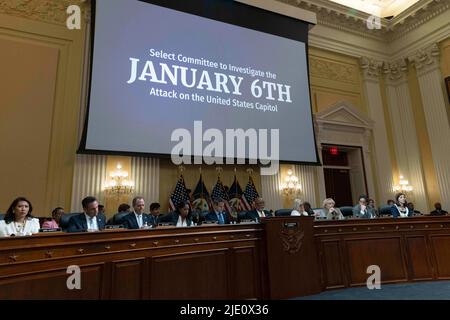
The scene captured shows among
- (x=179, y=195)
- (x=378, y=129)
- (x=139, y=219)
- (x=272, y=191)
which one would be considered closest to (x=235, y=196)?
(x=272, y=191)

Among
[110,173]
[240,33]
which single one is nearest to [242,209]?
[110,173]

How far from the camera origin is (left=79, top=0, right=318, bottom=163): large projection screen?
242 inches

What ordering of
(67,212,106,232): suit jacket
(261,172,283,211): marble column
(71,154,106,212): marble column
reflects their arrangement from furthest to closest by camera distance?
1. (261,172,283,211): marble column
2. (71,154,106,212): marble column
3. (67,212,106,232): suit jacket

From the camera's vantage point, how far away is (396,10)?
10.4 m

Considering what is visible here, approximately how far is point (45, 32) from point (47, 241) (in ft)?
18.1

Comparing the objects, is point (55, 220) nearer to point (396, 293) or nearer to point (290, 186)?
point (396, 293)

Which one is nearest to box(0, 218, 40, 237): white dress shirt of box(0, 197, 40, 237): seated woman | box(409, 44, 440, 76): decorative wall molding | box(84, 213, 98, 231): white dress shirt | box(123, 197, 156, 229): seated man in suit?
box(0, 197, 40, 237): seated woman

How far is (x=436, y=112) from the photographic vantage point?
30.5 feet

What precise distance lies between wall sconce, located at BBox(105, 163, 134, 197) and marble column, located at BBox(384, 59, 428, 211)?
7.83 m

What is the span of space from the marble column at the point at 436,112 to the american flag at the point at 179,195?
701cm

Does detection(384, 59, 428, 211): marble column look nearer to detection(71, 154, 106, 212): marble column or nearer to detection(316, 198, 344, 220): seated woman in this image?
detection(316, 198, 344, 220): seated woman

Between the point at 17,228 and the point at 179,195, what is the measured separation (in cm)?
389

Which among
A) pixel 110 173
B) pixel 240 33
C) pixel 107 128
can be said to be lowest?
pixel 110 173
